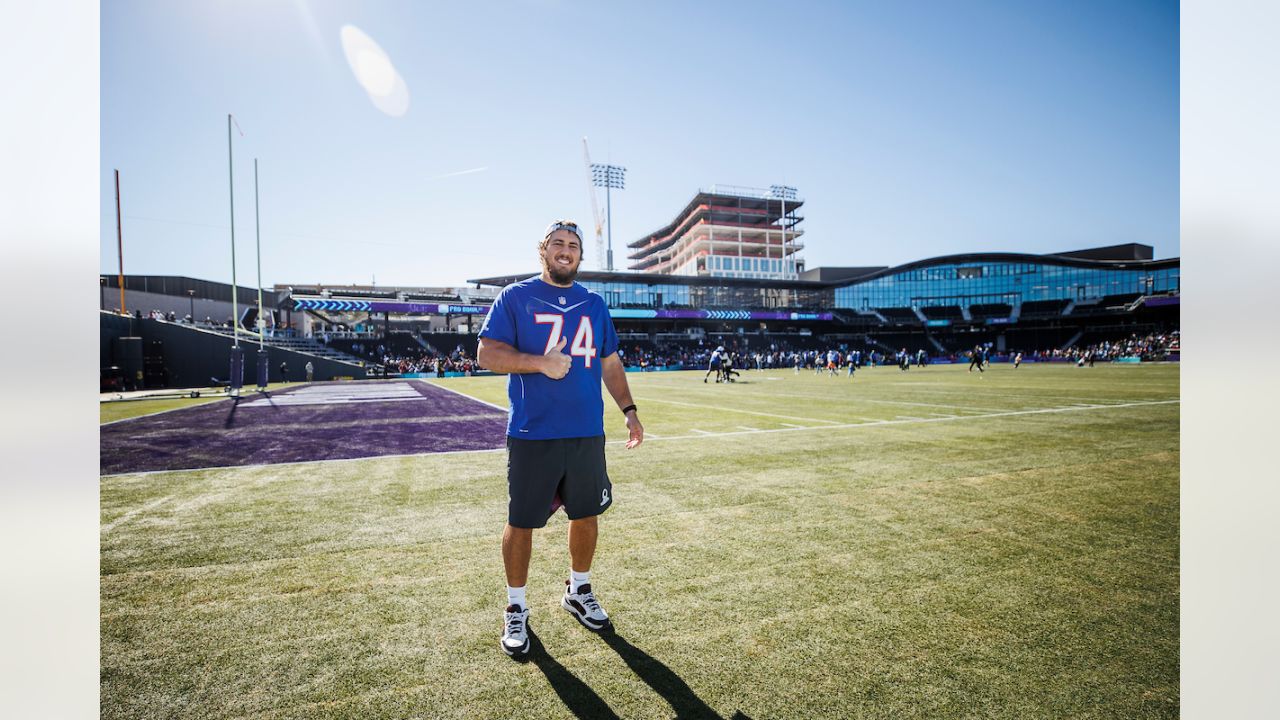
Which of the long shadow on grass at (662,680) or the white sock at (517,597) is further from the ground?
the white sock at (517,597)

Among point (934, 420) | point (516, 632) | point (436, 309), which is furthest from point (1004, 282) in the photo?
point (516, 632)

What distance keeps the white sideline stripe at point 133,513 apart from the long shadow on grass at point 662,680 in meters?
4.78

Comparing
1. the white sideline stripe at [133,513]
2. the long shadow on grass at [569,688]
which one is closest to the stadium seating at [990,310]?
the long shadow on grass at [569,688]

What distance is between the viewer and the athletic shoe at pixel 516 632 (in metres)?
2.69

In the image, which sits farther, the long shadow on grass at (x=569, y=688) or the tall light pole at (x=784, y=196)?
the tall light pole at (x=784, y=196)

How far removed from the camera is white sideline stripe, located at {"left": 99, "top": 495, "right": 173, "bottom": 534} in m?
4.73

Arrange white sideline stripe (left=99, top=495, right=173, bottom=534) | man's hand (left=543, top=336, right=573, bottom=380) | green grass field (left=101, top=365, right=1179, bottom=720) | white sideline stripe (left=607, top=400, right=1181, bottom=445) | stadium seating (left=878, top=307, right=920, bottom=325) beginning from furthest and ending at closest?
stadium seating (left=878, top=307, right=920, bottom=325)
white sideline stripe (left=607, top=400, right=1181, bottom=445)
white sideline stripe (left=99, top=495, right=173, bottom=534)
man's hand (left=543, top=336, right=573, bottom=380)
green grass field (left=101, top=365, right=1179, bottom=720)

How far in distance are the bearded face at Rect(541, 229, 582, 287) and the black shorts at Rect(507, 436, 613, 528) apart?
0.94 metres

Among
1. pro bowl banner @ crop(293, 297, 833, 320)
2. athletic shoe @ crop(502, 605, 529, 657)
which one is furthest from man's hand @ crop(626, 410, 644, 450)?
pro bowl banner @ crop(293, 297, 833, 320)

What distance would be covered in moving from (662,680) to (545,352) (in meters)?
1.73

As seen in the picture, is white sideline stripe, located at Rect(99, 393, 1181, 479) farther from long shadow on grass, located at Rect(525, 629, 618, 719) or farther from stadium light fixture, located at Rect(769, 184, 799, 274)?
stadium light fixture, located at Rect(769, 184, 799, 274)

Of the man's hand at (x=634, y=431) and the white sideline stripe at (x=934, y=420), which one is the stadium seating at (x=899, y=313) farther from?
the man's hand at (x=634, y=431)

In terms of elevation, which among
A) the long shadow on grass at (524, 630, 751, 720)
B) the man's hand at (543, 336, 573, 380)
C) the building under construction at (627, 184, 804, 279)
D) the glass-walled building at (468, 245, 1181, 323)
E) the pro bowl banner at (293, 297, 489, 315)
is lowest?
the long shadow on grass at (524, 630, 751, 720)
